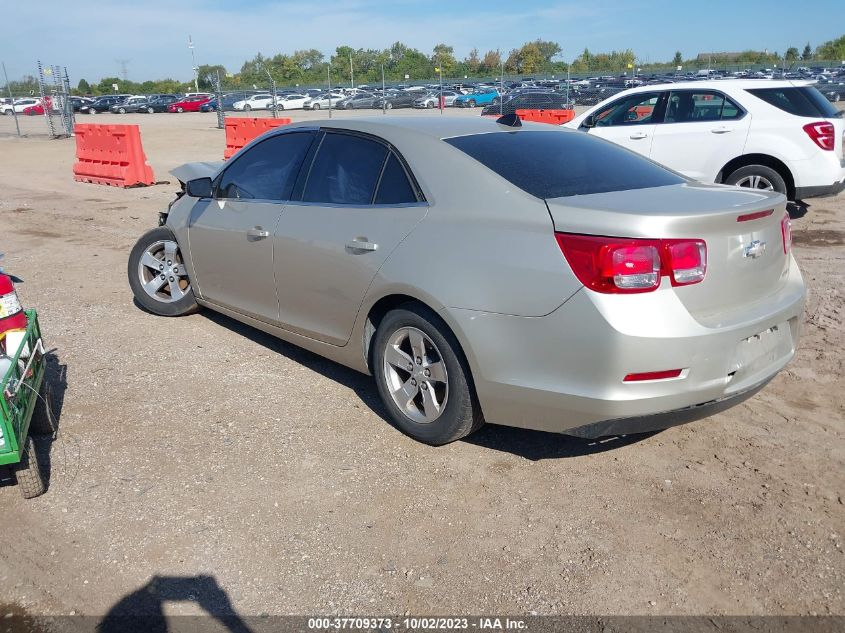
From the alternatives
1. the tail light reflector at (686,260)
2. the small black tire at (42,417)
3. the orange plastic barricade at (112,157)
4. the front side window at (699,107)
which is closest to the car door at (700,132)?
the front side window at (699,107)

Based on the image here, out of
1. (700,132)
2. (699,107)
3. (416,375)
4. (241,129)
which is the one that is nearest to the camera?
(416,375)

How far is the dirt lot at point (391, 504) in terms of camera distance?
9.21ft

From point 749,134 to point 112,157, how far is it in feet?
38.6

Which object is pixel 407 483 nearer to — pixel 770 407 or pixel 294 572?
pixel 294 572

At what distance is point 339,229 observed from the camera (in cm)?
412

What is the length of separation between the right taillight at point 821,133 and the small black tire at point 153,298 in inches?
290

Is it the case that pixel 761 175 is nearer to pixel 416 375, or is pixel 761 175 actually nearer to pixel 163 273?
pixel 416 375

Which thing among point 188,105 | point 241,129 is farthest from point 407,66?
point 241,129

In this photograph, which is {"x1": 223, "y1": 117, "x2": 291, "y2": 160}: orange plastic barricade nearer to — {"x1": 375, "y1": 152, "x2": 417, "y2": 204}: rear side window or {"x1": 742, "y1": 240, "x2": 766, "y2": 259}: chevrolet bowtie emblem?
{"x1": 375, "y1": 152, "x2": 417, "y2": 204}: rear side window

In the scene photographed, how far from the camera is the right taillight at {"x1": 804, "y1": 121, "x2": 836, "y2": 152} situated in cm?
874

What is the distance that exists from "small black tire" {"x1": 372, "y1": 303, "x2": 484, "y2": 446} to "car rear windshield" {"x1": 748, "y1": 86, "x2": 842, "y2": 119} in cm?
731

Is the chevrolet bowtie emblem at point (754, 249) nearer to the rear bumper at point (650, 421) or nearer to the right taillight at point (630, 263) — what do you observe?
the right taillight at point (630, 263)

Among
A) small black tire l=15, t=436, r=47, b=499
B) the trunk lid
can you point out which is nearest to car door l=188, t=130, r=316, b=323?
small black tire l=15, t=436, r=47, b=499

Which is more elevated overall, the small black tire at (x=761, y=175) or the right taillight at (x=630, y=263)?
the right taillight at (x=630, y=263)
